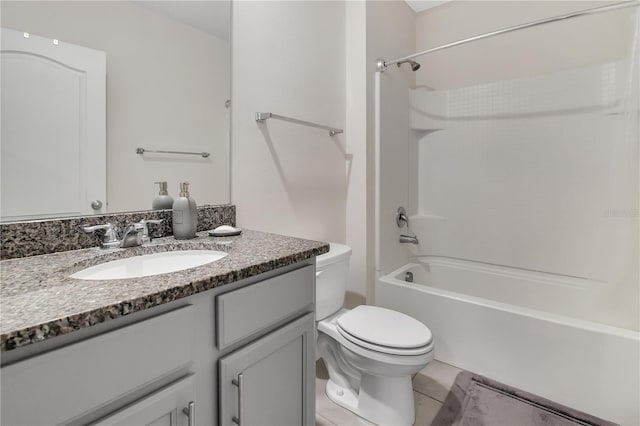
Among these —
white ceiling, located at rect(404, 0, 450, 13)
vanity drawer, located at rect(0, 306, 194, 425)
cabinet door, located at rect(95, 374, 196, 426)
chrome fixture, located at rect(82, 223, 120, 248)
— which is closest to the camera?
vanity drawer, located at rect(0, 306, 194, 425)

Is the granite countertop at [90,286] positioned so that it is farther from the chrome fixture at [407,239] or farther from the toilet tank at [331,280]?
the chrome fixture at [407,239]

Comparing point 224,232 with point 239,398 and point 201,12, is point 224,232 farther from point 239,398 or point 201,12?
point 201,12

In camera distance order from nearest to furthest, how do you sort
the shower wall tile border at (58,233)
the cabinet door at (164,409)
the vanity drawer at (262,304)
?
the cabinet door at (164,409) → the vanity drawer at (262,304) → the shower wall tile border at (58,233)

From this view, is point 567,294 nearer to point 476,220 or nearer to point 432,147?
point 476,220

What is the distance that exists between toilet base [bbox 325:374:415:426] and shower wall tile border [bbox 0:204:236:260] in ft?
3.65

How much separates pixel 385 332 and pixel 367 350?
116 millimetres

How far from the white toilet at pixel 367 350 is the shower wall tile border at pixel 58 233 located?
70cm

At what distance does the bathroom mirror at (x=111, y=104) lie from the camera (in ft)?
2.91

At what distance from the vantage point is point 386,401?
4.66 feet

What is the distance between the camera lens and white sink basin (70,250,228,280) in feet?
2.79

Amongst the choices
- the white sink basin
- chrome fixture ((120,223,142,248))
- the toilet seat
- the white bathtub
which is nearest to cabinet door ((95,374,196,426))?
the white sink basin

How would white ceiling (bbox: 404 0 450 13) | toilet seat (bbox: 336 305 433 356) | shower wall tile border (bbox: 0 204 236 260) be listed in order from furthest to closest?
white ceiling (bbox: 404 0 450 13)
toilet seat (bbox: 336 305 433 356)
shower wall tile border (bbox: 0 204 236 260)

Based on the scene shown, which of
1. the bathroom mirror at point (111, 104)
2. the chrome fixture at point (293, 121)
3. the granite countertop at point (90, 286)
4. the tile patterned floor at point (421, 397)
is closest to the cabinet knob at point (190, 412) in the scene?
the granite countertop at point (90, 286)

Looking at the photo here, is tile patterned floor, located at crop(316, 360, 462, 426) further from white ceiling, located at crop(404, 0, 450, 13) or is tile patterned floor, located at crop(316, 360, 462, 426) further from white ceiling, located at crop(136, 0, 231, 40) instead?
white ceiling, located at crop(404, 0, 450, 13)
